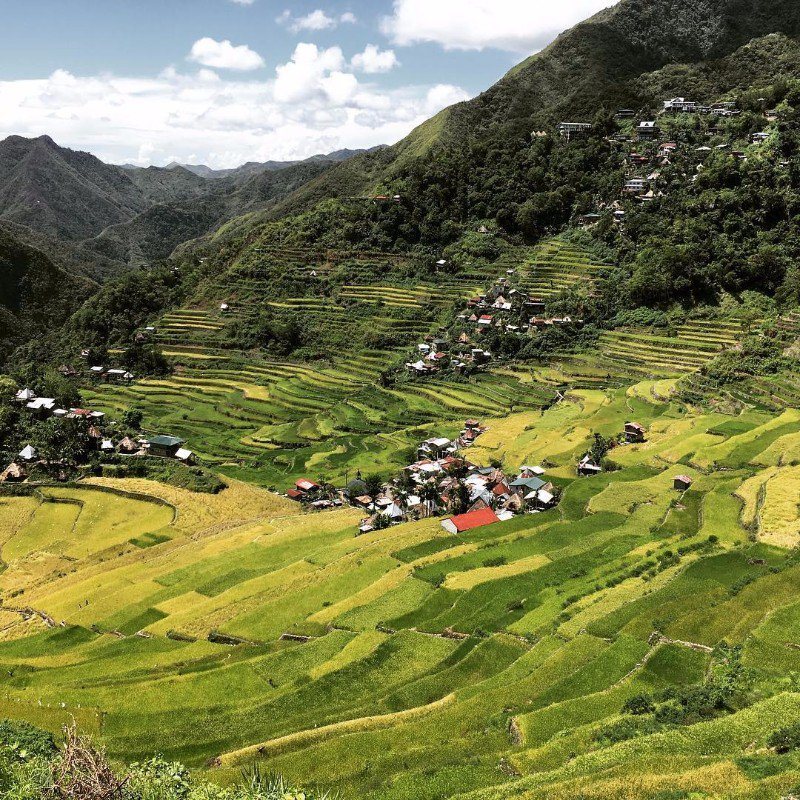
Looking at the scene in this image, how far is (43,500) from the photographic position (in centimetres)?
4466

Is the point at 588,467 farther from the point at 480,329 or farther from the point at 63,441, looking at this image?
the point at 63,441

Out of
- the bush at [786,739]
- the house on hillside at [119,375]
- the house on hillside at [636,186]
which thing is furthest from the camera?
the house on hillside at [636,186]

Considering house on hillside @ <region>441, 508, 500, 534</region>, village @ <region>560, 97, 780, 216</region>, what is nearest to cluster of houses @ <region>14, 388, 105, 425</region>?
house on hillside @ <region>441, 508, 500, 534</region>

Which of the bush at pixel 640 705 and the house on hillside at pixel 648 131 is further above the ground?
the house on hillside at pixel 648 131

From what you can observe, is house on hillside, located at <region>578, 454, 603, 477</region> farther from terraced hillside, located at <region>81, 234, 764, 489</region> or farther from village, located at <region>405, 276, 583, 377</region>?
village, located at <region>405, 276, 583, 377</region>

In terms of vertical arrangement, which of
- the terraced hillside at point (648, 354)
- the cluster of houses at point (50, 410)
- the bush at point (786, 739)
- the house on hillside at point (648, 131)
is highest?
the house on hillside at point (648, 131)

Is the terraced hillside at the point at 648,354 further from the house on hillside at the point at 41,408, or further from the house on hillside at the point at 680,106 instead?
the house on hillside at the point at 680,106

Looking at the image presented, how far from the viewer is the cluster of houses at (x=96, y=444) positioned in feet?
161

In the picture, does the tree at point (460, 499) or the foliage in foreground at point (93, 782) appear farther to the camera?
the tree at point (460, 499)

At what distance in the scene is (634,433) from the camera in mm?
45156

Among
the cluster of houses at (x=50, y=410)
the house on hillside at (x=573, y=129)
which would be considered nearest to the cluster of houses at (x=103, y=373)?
the cluster of houses at (x=50, y=410)

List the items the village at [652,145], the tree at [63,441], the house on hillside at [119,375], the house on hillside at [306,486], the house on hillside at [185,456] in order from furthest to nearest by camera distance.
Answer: the village at [652,145] < the house on hillside at [119,375] < the house on hillside at [185,456] < the tree at [63,441] < the house on hillside at [306,486]

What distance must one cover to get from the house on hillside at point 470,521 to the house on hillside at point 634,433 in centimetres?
1449

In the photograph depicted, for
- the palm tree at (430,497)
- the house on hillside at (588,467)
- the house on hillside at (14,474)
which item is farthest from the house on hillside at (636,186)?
the house on hillside at (14,474)
